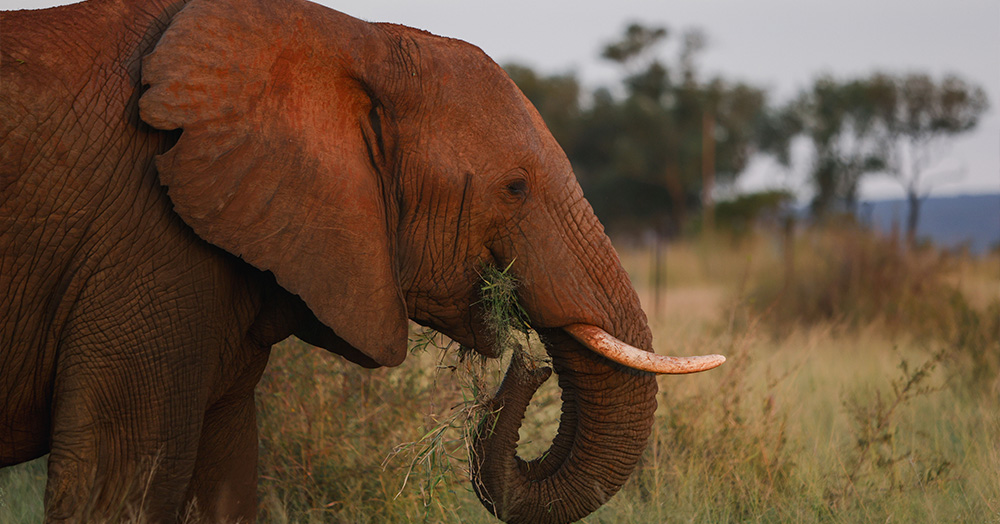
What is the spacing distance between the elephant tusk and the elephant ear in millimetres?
691

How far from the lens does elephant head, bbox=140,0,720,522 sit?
3305 millimetres

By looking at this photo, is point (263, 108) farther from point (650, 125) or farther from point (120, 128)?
point (650, 125)

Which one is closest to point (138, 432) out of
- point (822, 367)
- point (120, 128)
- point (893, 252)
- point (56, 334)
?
point (56, 334)

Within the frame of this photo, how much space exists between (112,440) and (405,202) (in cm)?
131

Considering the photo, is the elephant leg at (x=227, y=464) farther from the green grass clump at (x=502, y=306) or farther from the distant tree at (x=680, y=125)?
the distant tree at (x=680, y=125)

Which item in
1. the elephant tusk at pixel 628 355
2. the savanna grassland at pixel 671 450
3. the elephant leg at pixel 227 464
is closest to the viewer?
the elephant tusk at pixel 628 355

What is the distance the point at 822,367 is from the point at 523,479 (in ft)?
16.4

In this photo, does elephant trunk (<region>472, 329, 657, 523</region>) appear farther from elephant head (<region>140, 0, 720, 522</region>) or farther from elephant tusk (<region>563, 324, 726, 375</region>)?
elephant tusk (<region>563, 324, 726, 375</region>)

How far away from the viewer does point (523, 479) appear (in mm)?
4008

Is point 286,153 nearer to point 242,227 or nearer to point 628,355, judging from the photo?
point 242,227

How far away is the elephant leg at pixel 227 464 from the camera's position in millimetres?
4176

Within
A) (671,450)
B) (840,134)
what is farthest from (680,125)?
(671,450)

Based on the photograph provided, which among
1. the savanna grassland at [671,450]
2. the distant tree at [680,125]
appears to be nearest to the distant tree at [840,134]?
the distant tree at [680,125]

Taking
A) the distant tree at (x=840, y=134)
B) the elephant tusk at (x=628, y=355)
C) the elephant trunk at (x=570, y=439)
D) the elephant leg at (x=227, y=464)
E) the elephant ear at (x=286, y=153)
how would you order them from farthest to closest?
the distant tree at (x=840, y=134) < the elephant leg at (x=227, y=464) < the elephant trunk at (x=570, y=439) < the elephant tusk at (x=628, y=355) < the elephant ear at (x=286, y=153)
